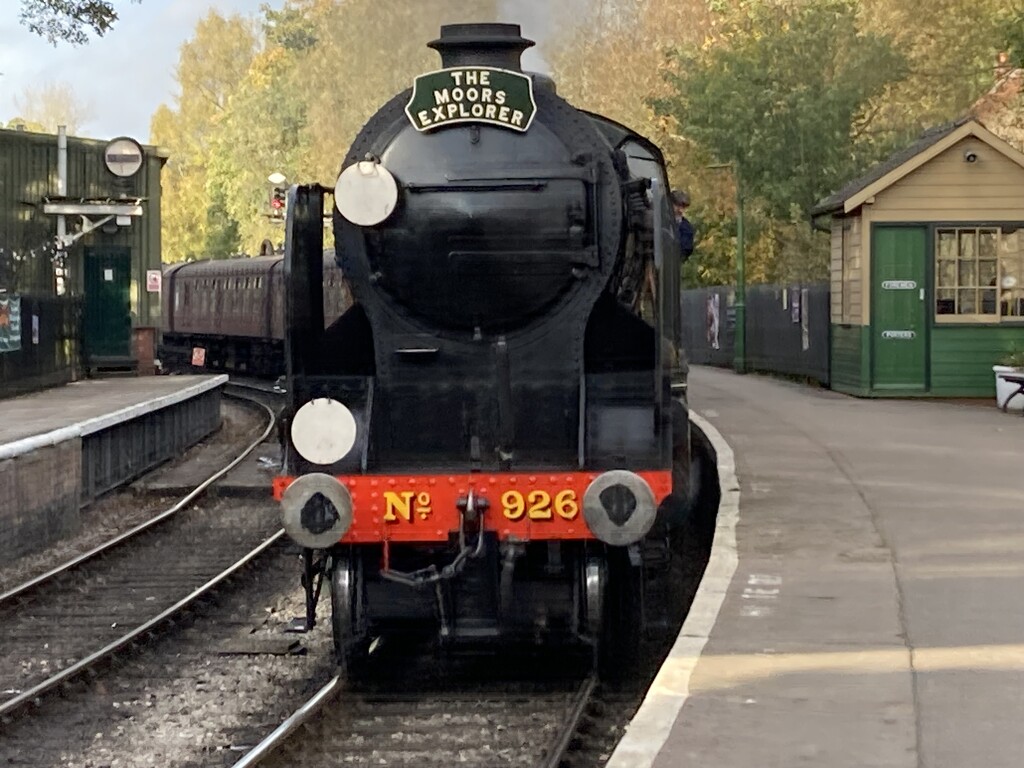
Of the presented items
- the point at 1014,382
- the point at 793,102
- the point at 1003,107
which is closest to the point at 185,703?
the point at 1014,382

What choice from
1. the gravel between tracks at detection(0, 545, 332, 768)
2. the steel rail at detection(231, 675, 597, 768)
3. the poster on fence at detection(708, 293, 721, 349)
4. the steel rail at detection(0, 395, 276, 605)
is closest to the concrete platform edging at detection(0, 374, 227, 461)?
the steel rail at detection(0, 395, 276, 605)

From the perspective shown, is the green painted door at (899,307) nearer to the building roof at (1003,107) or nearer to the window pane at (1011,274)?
the window pane at (1011,274)

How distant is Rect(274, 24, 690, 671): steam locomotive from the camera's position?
24.8ft

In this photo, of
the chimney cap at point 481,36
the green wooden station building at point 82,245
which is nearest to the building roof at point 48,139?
the green wooden station building at point 82,245

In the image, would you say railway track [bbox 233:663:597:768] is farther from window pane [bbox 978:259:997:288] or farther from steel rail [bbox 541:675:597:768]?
window pane [bbox 978:259:997:288]

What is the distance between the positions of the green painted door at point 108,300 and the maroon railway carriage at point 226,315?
3.58 metres

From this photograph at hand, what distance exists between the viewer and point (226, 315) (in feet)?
113

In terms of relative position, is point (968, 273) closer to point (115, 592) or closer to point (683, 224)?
point (683, 224)

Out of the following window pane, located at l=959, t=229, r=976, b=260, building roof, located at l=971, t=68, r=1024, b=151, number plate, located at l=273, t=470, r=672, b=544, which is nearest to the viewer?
number plate, located at l=273, t=470, r=672, b=544

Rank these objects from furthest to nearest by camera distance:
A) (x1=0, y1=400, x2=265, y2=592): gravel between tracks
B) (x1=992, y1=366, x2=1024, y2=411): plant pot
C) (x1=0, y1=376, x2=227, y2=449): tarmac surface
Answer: (x1=992, y1=366, x2=1024, y2=411): plant pot → (x1=0, y1=376, x2=227, y2=449): tarmac surface → (x1=0, y1=400, x2=265, y2=592): gravel between tracks

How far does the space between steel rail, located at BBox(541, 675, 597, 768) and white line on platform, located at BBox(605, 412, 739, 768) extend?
47 centimetres

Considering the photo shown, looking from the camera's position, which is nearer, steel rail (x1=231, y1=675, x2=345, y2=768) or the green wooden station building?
steel rail (x1=231, y1=675, x2=345, y2=768)

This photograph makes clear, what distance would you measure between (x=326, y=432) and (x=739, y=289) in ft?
67.6

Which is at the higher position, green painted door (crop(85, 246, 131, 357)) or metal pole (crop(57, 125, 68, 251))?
metal pole (crop(57, 125, 68, 251))
